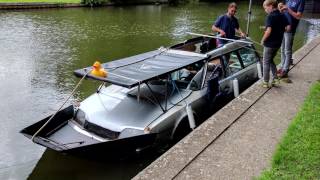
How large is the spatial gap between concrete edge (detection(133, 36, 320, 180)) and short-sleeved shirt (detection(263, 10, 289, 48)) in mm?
1121

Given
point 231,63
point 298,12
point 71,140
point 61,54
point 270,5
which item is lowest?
point 61,54

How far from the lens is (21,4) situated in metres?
34.1

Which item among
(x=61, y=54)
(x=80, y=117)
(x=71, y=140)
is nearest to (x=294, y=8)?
(x=80, y=117)

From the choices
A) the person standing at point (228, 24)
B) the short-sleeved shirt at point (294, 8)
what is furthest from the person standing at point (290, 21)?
the person standing at point (228, 24)

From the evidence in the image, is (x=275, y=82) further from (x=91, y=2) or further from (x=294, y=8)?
(x=91, y=2)

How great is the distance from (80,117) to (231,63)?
4362 millimetres

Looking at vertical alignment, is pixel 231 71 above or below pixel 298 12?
below

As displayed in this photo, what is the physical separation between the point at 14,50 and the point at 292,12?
13.0 meters

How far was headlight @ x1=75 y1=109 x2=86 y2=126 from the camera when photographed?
7.88m

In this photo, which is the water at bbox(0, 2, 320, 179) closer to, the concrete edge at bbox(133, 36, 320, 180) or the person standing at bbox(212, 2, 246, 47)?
the concrete edge at bbox(133, 36, 320, 180)

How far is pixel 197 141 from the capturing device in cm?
668

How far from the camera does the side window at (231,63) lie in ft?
31.9

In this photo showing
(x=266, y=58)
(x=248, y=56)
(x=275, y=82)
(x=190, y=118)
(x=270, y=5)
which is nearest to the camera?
(x=190, y=118)

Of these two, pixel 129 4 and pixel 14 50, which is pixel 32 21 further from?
pixel 129 4
